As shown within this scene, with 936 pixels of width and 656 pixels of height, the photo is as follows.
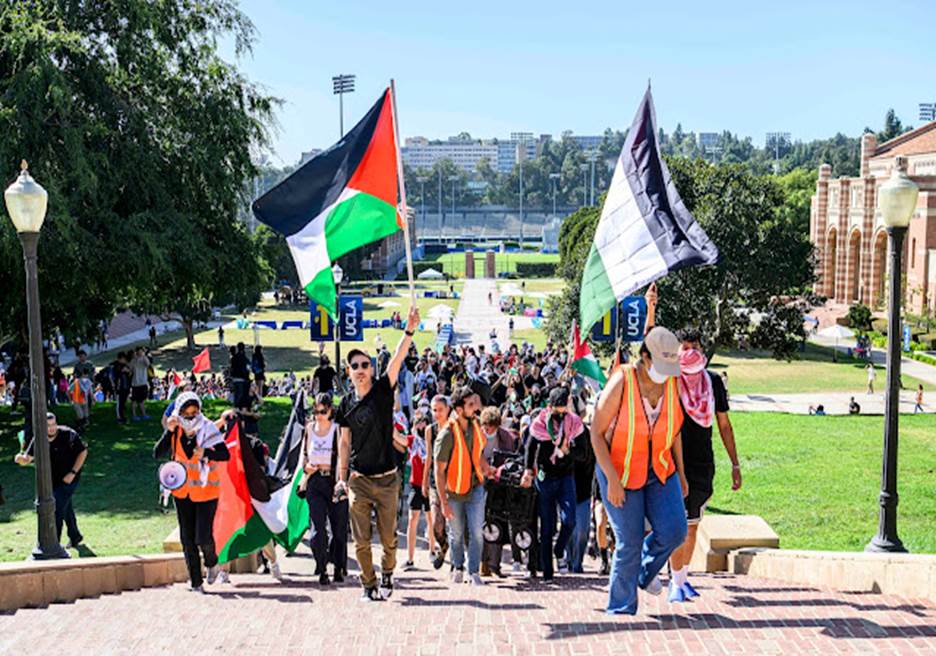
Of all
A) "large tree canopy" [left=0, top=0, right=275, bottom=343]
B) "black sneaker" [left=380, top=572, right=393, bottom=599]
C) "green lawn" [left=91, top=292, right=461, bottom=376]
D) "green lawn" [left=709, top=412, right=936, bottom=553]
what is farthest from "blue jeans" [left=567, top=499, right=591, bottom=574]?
"green lawn" [left=91, top=292, right=461, bottom=376]

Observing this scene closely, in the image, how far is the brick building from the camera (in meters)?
Result: 55.6

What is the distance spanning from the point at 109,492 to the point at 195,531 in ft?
20.2

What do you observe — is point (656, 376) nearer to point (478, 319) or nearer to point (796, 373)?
point (796, 373)

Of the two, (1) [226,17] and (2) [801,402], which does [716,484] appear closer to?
(1) [226,17]

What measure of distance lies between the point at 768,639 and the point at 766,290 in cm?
2309

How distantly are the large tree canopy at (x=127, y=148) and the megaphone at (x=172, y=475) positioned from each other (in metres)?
9.57

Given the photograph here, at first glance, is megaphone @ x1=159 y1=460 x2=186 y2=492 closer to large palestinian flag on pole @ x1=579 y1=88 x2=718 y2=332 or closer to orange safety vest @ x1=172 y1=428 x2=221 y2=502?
orange safety vest @ x1=172 y1=428 x2=221 y2=502

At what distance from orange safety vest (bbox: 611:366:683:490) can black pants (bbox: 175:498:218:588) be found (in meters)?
3.45

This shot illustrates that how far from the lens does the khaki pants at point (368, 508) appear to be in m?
6.65

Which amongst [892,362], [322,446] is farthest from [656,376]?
[892,362]

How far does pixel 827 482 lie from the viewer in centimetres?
1424

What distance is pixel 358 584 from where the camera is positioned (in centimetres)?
778

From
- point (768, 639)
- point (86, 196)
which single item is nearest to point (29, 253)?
point (768, 639)

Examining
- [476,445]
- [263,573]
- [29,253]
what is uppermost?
[29,253]
